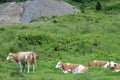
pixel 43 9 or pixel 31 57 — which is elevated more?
pixel 31 57

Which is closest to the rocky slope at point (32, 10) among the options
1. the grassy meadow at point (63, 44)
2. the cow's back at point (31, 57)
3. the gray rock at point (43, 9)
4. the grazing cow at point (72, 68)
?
the gray rock at point (43, 9)

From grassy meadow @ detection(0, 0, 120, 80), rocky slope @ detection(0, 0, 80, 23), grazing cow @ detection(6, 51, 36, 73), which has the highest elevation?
grazing cow @ detection(6, 51, 36, 73)

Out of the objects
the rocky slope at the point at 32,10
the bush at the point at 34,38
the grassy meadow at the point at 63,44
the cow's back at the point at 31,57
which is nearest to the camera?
the cow's back at the point at 31,57

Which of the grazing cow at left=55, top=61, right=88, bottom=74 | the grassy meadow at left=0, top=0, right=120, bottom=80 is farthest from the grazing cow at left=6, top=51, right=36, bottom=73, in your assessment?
the grazing cow at left=55, top=61, right=88, bottom=74

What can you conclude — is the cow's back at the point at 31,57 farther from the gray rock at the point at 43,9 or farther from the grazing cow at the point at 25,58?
the gray rock at the point at 43,9

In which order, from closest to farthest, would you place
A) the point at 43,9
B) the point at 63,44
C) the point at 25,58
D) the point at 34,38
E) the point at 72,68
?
1. the point at 25,58
2. the point at 72,68
3. the point at 34,38
4. the point at 63,44
5. the point at 43,9

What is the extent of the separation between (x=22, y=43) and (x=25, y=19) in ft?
133

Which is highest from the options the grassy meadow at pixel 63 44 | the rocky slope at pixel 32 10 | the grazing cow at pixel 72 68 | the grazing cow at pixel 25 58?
the grazing cow at pixel 25 58

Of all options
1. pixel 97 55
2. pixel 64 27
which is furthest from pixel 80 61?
pixel 64 27

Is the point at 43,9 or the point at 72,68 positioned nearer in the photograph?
the point at 72,68

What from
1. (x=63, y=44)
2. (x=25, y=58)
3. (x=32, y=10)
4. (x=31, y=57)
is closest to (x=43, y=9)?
(x=32, y=10)

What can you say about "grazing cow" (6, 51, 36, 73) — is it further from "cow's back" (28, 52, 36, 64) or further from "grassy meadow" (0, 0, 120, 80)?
"grassy meadow" (0, 0, 120, 80)

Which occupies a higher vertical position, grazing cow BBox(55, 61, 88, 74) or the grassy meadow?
grazing cow BBox(55, 61, 88, 74)

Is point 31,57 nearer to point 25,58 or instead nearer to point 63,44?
point 25,58
